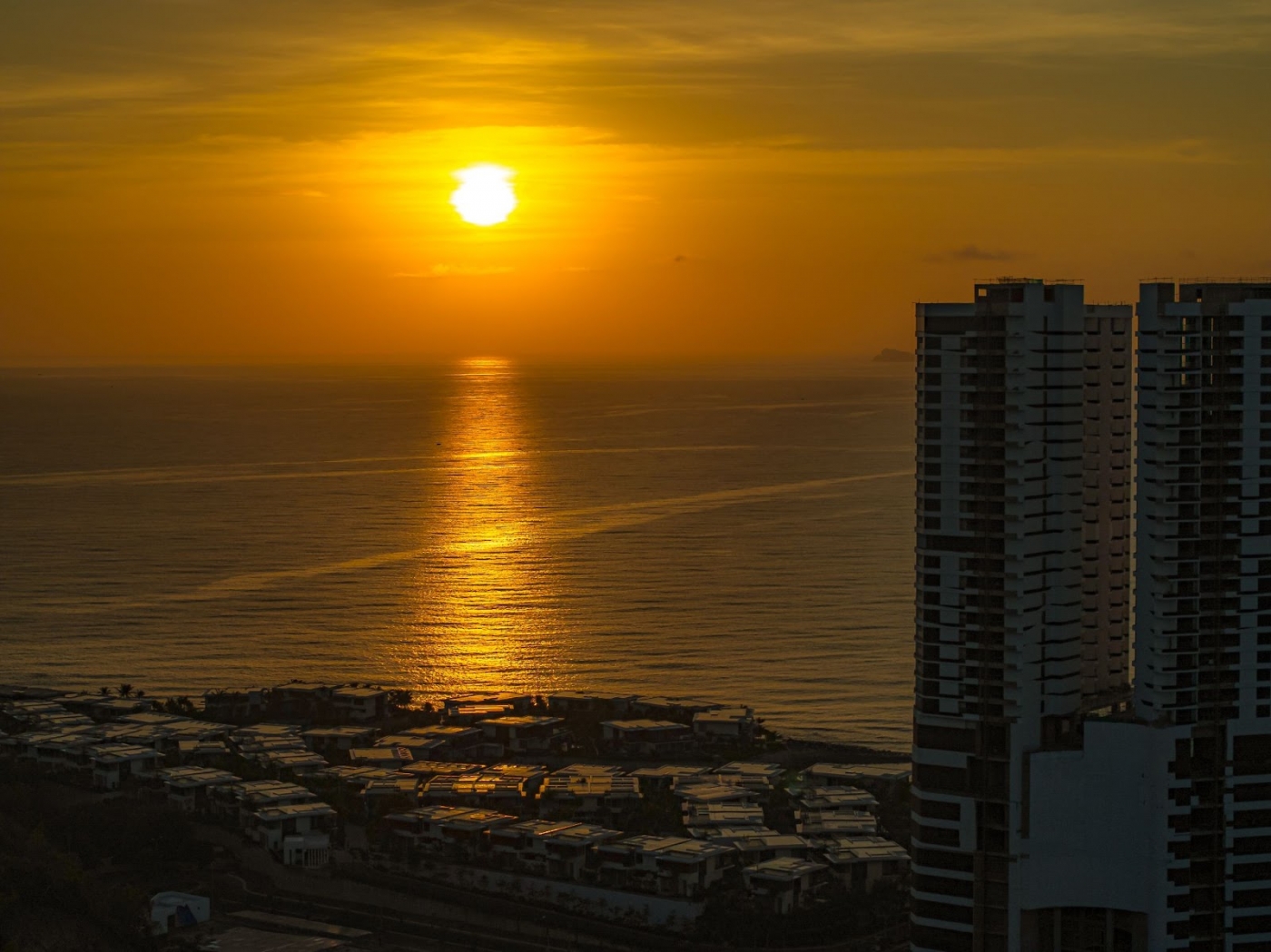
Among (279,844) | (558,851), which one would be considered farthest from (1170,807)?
(279,844)

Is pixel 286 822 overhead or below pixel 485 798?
below

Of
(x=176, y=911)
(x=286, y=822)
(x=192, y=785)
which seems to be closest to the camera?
(x=176, y=911)

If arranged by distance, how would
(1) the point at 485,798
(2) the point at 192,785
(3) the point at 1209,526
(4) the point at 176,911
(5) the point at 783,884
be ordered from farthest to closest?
(2) the point at 192,785 < (1) the point at 485,798 < (5) the point at 783,884 < (4) the point at 176,911 < (3) the point at 1209,526

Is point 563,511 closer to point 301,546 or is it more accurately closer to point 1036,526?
point 301,546

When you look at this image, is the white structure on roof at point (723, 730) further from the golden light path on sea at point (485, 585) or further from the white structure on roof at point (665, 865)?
the white structure on roof at point (665, 865)

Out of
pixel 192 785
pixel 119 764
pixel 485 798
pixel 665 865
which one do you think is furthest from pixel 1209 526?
pixel 119 764

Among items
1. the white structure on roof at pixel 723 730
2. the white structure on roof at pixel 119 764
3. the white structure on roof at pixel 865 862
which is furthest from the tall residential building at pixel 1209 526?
the white structure on roof at pixel 119 764

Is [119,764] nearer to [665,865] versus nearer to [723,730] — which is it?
[665,865]
